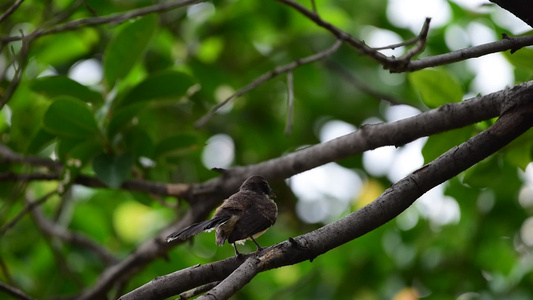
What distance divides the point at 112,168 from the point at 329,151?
1.10 meters

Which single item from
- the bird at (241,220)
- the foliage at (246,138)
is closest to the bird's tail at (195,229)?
the bird at (241,220)

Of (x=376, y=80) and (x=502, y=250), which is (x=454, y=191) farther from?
(x=376, y=80)

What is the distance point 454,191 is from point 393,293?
83cm

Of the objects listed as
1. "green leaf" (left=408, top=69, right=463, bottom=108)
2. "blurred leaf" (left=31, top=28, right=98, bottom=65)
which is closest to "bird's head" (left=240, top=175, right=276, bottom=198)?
"green leaf" (left=408, top=69, right=463, bottom=108)

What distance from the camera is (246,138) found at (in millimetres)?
5426

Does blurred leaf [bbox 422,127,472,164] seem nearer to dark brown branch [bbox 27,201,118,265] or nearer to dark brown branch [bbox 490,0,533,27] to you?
dark brown branch [bbox 490,0,533,27]

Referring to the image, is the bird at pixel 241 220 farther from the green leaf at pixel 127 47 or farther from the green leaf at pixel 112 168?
the green leaf at pixel 127 47

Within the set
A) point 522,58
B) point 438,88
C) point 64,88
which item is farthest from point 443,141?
point 64,88

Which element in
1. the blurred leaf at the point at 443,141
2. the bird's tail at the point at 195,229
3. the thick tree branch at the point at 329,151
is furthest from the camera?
the blurred leaf at the point at 443,141

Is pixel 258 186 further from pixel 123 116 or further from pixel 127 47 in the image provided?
pixel 127 47

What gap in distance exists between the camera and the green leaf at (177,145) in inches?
146

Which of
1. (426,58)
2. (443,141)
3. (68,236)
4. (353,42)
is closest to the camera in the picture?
(426,58)

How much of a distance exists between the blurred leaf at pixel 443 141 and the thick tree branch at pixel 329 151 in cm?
25

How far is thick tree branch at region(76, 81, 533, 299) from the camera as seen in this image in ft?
8.20
